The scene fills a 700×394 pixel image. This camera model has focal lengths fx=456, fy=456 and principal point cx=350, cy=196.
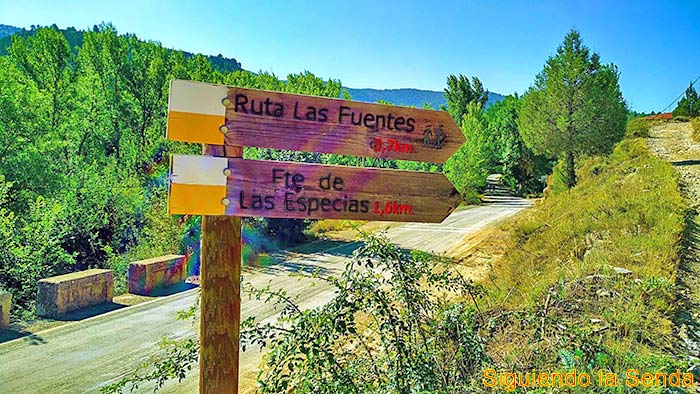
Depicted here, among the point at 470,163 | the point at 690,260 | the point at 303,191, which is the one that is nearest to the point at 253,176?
the point at 303,191

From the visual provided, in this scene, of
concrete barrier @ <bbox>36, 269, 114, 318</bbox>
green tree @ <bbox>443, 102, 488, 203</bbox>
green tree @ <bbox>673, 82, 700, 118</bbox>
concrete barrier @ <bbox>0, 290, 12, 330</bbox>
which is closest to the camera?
concrete barrier @ <bbox>0, 290, 12, 330</bbox>

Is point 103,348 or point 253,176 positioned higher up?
point 253,176

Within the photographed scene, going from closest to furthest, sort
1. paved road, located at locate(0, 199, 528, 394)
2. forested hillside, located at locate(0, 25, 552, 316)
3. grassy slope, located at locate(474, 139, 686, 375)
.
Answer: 1. grassy slope, located at locate(474, 139, 686, 375)
2. paved road, located at locate(0, 199, 528, 394)
3. forested hillside, located at locate(0, 25, 552, 316)

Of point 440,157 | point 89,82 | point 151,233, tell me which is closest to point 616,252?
point 440,157

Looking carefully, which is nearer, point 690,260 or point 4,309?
point 690,260

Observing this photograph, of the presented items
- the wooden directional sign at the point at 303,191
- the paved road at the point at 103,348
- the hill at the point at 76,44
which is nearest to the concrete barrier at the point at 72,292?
the paved road at the point at 103,348

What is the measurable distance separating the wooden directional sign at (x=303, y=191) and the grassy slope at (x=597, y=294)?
1.00 meters

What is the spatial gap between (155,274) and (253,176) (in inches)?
397

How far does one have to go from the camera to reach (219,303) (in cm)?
195

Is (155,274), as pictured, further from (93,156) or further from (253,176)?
(253,176)

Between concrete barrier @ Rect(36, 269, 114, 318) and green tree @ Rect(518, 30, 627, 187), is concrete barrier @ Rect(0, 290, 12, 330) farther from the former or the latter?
green tree @ Rect(518, 30, 627, 187)

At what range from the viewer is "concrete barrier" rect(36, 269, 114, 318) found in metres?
8.48

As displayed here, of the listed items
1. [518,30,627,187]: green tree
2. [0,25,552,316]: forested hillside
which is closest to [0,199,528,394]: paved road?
[0,25,552,316]: forested hillside

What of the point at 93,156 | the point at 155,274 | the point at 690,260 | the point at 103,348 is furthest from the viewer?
the point at 93,156
